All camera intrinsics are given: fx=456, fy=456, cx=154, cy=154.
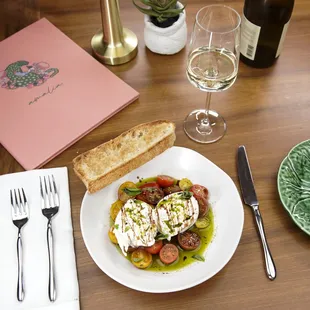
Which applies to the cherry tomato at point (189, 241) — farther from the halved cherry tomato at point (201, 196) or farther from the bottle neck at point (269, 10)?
the bottle neck at point (269, 10)

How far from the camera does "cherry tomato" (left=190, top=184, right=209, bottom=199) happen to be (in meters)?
1.00

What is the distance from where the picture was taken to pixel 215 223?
99 cm

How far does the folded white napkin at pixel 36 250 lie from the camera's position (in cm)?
89

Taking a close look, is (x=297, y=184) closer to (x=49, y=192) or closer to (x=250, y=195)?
(x=250, y=195)

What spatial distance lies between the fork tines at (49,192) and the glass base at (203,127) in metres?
0.36

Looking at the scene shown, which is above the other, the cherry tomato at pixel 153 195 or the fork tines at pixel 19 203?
the cherry tomato at pixel 153 195

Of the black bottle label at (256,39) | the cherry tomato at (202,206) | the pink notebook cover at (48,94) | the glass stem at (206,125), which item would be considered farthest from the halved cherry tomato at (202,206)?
the black bottle label at (256,39)

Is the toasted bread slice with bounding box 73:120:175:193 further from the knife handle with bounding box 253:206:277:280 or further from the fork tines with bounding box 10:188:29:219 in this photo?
the knife handle with bounding box 253:206:277:280

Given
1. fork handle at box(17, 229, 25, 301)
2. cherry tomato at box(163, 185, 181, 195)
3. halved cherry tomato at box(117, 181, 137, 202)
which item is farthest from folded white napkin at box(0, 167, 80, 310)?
cherry tomato at box(163, 185, 181, 195)

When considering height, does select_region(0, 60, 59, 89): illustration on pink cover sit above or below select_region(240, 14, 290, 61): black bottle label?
below

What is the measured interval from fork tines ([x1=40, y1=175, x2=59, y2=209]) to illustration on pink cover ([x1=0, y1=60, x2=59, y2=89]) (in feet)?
1.06

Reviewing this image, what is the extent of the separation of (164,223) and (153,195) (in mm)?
77

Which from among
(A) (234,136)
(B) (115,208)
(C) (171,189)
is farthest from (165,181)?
(A) (234,136)

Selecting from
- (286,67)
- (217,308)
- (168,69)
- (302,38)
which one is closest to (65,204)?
(217,308)
